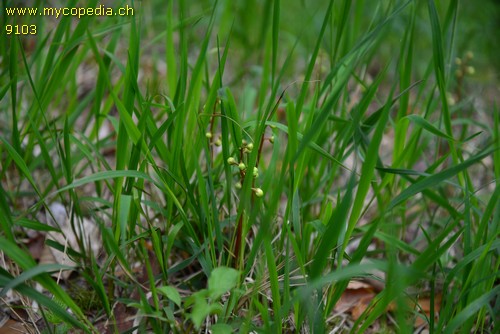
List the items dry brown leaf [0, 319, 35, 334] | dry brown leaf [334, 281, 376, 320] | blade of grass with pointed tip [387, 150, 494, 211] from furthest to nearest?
dry brown leaf [334, 281, 376, 320] < dry brown leaf [0, 319, 35, 334] < blade of grass with pointed tip [387, 150, 494, 211]

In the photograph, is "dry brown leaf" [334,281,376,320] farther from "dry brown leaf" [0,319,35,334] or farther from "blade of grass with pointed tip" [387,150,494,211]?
"dry brown leaf" [0,319,35,334]

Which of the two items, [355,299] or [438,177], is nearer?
[438,177]

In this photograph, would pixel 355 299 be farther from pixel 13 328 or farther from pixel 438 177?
pixel 13 328

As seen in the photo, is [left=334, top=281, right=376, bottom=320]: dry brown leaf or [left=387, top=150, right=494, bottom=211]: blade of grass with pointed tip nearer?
[left=387, top=150, right=494, bottom=211]: blade of grass with pointed tip

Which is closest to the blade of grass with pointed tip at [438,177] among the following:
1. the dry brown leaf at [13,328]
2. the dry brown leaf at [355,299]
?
the dry brown leaf at [355,299]

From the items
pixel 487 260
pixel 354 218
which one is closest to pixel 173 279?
pixel 354 218

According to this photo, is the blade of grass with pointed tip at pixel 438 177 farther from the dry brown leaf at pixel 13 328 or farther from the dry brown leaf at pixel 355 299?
the dry brown leaf at pixel 13 328

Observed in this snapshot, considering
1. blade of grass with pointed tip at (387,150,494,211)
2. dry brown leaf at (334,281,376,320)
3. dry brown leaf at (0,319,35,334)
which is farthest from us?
dry brown leaf at (334,281,376,320)

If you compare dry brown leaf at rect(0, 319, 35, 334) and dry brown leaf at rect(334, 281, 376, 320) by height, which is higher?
dry brown leaf at rect(334, 281, 376, 320)

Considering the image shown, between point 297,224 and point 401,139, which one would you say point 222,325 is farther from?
point 401,139

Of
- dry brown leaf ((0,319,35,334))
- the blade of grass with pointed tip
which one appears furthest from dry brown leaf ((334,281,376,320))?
dry brown leaf ((0,319,35,334))

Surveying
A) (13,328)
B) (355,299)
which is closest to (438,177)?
(355,299)
